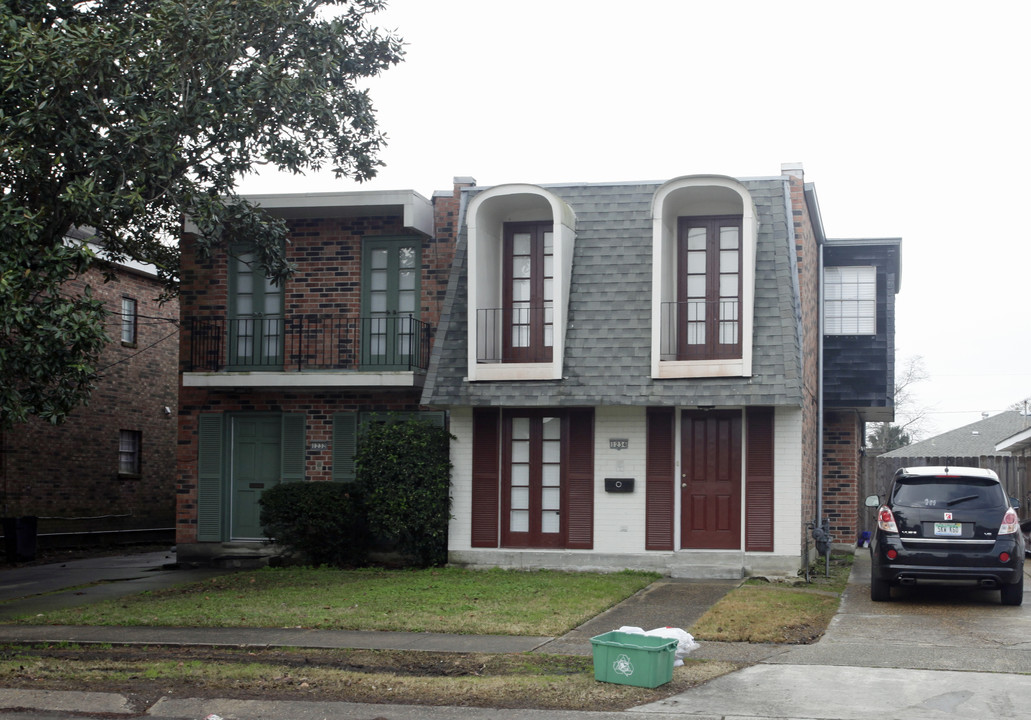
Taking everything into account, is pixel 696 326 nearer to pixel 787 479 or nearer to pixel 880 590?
pixel 787 479

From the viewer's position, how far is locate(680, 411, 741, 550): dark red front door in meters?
16.2

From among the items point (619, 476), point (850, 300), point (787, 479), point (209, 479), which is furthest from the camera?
point (850, 300)

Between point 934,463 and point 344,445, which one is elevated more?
point 344,445

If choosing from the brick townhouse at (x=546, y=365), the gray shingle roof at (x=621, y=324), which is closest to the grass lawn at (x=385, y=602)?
the brick townhouse at (x=546, y=365)

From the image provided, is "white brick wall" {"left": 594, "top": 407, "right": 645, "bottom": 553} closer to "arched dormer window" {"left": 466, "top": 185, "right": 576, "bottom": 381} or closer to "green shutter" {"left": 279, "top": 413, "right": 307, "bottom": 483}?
"arched dormer window" {"left": 466, "top": 185, "right": 576, "bottom": 381}

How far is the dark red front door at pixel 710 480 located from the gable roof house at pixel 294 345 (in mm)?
4390

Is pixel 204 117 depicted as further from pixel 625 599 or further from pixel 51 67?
pixel 625 599

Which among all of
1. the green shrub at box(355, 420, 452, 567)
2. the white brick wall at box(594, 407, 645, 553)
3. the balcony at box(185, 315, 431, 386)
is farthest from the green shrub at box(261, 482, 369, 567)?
the white brick wall at box(594, 407, 645, 553)

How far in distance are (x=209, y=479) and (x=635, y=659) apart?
1142 cm

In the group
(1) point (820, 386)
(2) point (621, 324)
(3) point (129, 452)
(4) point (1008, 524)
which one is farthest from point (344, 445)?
(3) point (129, 452)

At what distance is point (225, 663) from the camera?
9.94 metres

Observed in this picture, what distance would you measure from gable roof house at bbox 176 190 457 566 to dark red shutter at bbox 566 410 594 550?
108 inches

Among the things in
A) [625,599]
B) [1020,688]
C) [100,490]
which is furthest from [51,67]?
[100,490]

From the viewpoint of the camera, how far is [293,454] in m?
18.4
